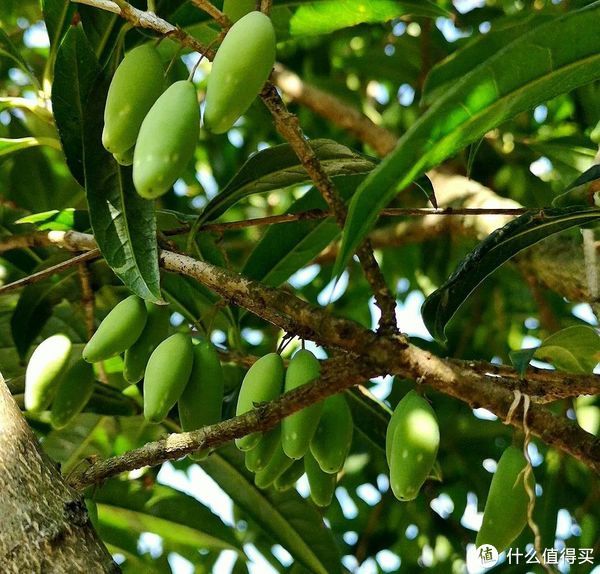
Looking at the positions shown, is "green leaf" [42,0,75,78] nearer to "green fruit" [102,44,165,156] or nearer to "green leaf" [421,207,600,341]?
"green fruit" [102,44,165,156]

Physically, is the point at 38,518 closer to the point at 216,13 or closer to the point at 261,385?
the point at 261,385

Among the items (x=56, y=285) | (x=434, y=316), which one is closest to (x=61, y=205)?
(x=56, y=285)

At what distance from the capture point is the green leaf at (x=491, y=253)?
934 millimetres

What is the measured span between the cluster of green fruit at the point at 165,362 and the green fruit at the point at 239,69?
234mm

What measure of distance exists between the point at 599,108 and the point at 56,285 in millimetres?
954

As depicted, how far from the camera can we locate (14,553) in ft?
2.34

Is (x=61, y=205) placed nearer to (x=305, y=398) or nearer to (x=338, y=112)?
(x=338, y=112)

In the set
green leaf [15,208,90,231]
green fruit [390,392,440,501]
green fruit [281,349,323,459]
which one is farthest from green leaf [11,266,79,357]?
green fruit [390,392,440,501]

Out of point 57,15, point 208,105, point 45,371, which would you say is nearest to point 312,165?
point 208,105

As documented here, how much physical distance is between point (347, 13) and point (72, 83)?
33 centimetres

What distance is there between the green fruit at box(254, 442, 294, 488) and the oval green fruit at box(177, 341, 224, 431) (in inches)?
2.6

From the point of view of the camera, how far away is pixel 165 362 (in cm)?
89

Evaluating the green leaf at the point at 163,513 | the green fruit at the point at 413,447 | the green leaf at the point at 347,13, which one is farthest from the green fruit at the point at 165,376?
the green leaf at the point at 163,513

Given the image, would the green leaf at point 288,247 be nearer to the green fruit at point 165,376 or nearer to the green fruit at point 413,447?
the green fruit at point 165,376
